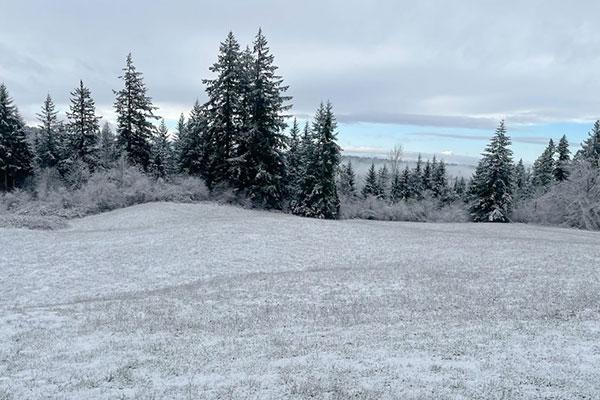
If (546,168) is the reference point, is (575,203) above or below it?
below

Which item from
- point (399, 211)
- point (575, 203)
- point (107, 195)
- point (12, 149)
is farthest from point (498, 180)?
point (12, 149)

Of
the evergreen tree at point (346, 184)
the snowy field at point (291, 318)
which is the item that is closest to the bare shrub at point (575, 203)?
the snowy field at point (291, 318)

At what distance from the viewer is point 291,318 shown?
11.9 metres

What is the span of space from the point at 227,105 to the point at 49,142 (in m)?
34.2

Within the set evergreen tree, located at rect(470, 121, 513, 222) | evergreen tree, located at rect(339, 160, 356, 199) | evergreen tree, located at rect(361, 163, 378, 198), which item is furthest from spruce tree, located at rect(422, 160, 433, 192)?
evergreen tree, located at rect(470, 121, 513, 222)

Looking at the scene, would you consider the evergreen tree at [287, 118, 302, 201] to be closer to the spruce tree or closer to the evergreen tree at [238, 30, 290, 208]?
the evergreen tree at [238, 30, 290, 208]

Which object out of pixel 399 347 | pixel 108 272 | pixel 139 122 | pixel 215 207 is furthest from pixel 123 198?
pixel 399 347

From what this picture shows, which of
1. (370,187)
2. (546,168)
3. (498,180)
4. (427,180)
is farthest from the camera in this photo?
(427,180)

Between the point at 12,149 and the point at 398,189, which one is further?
the point at 398,189

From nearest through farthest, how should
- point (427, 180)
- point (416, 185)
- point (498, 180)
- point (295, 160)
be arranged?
point (498, 180) < point (295, 160) < point (416, 185) < point (427, 180)

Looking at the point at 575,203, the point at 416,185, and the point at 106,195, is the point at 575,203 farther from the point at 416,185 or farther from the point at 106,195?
the point at 106,195

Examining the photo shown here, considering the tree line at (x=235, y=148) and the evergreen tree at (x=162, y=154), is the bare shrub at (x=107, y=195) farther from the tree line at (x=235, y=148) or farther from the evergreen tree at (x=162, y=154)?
the evergreen tree at (x=162, y=154)

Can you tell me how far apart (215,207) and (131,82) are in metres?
21.2

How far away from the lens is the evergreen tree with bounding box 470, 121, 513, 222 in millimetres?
52375
